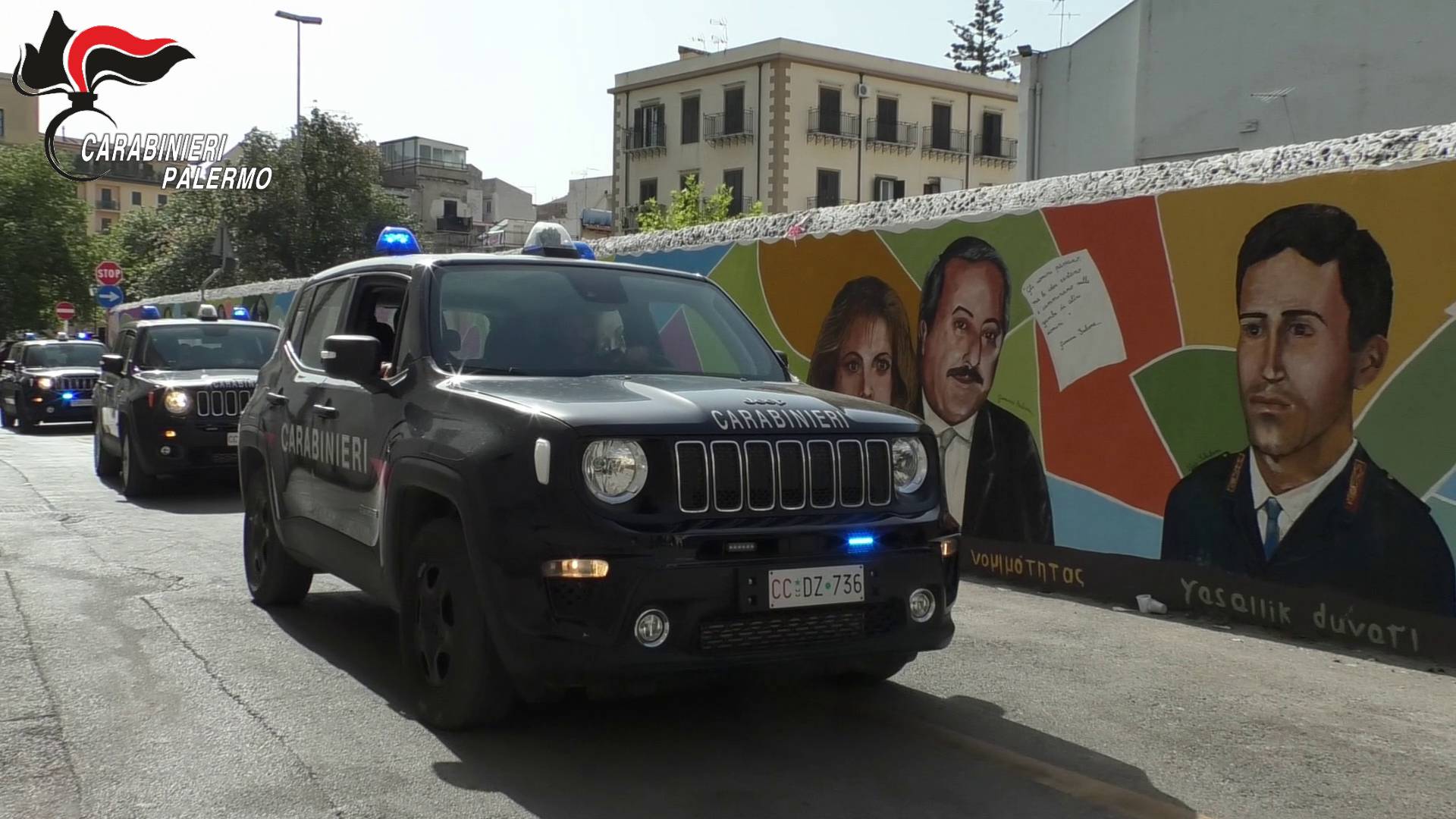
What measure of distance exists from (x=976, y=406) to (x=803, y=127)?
40483 mm

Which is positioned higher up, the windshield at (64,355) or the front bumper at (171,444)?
the windshield at (64,355)

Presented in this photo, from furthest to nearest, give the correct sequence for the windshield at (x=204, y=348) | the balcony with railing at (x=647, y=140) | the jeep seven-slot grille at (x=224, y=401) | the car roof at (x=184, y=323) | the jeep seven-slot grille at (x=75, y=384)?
the balcony with railing at (x=647, y=140), the jeep seven-slot grille at (x=75, y=384), the car roof at (x=184, y=323), the windshield at (x=204, y=348), the jeep seven-slot grille at (x=224, y=401)

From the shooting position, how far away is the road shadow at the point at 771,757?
13.6 ft

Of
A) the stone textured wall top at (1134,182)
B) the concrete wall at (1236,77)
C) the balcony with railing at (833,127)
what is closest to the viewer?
the stone textured wall top at (1134,182)

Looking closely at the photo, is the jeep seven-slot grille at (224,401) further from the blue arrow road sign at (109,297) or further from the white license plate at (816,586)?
the blue arrow road sign at (109,297)

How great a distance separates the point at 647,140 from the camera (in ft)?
169

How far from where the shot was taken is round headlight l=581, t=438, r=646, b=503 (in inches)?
170

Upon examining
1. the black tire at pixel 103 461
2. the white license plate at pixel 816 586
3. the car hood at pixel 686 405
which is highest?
the car hood at pixel 686 405

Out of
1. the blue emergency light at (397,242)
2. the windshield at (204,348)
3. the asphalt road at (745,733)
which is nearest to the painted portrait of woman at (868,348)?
the asphalt road at (745,733)

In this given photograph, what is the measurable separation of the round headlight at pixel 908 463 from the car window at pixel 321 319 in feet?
9.70

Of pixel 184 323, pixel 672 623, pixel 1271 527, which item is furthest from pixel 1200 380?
pixel 184 323

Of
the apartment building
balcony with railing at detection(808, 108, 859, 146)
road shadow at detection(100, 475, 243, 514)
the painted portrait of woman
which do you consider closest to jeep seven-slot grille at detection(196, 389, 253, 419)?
road shadow at detection(100, 475, 243, 514)

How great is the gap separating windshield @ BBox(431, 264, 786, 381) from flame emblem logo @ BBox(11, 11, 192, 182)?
22.5 meters

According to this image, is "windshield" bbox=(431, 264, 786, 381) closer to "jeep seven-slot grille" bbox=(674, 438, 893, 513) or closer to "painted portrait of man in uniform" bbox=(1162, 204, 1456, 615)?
"jeep seven-slot grille" bbox=(674, 438, 893, 513)
